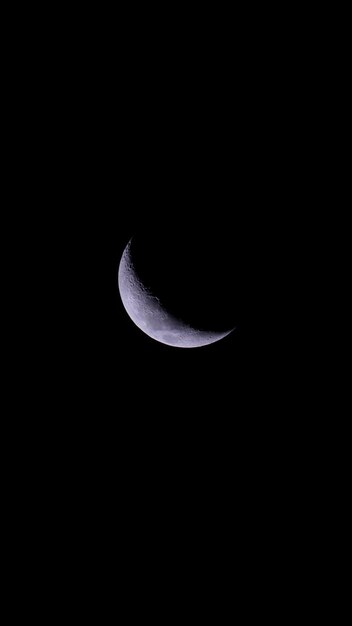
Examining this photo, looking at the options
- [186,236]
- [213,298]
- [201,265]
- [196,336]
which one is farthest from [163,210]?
[196,336]

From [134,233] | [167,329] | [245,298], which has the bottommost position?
[167,329]

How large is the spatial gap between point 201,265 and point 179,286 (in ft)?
0.60

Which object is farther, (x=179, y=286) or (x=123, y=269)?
(x=123, y=269)

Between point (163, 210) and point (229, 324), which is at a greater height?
point (163, 210)

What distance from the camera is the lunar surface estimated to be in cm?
278

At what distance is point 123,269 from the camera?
292 centimetres

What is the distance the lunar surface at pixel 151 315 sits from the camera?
278 cm

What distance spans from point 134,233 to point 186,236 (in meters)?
0.40

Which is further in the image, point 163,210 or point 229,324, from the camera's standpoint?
point 229,324

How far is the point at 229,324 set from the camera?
294cm

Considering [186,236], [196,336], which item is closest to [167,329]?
[196,336]

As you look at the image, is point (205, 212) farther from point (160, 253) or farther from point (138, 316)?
point (138, 316)

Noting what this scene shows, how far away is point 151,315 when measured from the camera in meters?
2.84

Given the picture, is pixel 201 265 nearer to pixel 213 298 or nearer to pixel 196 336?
pixel 213 298
